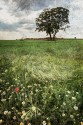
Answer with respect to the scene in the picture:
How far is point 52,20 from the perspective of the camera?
43.6 meters

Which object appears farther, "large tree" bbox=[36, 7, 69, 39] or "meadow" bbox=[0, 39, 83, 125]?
"large tree" bbox=[36, 7, 69, 39]

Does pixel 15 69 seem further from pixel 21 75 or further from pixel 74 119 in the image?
pixel 74 119

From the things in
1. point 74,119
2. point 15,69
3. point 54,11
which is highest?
point 54,11

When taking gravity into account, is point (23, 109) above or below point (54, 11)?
below

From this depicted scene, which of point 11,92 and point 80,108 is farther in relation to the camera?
point 11,92

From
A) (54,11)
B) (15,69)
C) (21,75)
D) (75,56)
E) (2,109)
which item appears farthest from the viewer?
(54,11)

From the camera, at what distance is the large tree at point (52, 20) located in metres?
41.5

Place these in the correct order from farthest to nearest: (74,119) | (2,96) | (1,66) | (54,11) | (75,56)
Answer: (54,11), (75,56), (1,66), (2,96), (74,119)

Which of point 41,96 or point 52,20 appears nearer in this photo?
point 41,96

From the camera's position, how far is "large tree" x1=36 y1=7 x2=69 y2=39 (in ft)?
136

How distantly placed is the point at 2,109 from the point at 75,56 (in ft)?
22.4

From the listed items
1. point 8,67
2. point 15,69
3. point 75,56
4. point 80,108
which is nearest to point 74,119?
point 80,108

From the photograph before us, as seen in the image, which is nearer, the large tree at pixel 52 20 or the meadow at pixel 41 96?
the meadow at pixel 41 96

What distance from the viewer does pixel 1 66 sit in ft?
29.0
